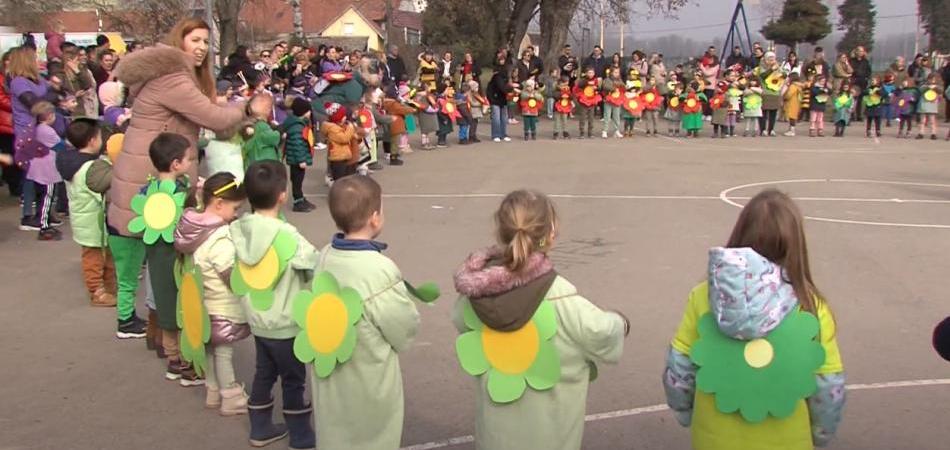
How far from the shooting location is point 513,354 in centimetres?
361

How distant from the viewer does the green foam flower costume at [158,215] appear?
18.6ft

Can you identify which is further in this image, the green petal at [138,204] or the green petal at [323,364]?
the green petal at [138,204]

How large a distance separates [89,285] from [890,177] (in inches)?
478

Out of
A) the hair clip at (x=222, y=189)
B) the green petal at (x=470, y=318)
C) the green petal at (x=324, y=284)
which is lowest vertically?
the green petal at (x=470, y=318)

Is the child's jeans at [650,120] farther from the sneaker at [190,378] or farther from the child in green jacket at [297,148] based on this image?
the sneaker at [190,378]

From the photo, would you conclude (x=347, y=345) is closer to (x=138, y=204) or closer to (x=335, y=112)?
(x=138, y=204)

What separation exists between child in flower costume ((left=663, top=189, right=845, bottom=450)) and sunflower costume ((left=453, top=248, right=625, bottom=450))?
0.34m

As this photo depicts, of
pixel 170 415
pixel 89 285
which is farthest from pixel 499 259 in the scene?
pixel 89 285

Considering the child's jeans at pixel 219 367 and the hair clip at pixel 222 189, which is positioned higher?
the hair clip at pixel 222 189

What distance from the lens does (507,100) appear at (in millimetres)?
21625

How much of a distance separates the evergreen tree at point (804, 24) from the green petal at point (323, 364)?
41824mm

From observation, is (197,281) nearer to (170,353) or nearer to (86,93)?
(170,353)

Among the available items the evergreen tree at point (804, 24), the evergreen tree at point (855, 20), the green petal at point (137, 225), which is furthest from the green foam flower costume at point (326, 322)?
the evergreen tree at point (855, 20)

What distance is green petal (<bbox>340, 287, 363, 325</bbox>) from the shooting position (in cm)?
385
